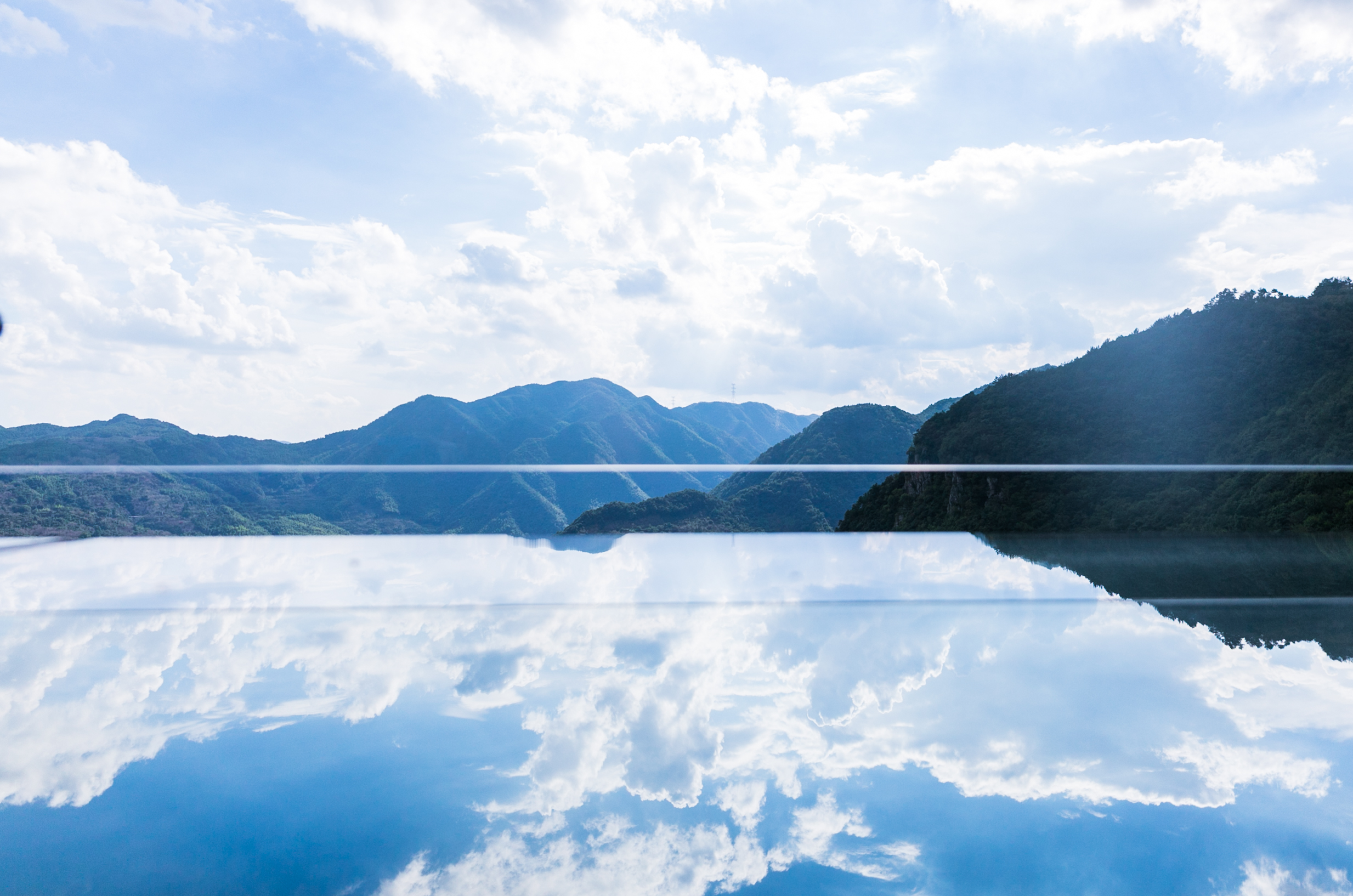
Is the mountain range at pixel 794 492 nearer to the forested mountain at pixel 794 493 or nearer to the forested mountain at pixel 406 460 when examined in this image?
the forested mountain at pixel 794 493

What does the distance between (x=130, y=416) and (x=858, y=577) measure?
7467 centimetres

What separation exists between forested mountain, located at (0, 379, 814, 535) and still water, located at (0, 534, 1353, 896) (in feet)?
12.3

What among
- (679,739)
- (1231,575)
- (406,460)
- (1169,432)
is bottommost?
(679,739)

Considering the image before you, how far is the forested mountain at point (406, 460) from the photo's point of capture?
58.4 feet

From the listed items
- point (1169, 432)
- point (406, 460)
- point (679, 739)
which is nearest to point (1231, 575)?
point (679, 739)

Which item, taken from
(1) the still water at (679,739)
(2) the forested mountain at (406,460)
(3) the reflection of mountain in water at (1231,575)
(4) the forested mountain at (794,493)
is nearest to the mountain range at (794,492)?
(4) the forested mountain at (794,493)

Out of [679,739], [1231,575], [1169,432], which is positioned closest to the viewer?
[679,739]

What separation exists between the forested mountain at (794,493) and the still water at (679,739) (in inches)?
106

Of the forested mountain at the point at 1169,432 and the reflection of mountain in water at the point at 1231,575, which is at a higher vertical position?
the forested mountain at the point at 1169,432

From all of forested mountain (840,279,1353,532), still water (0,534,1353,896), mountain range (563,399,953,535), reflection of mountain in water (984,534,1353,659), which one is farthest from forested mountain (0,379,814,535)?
forested mountain (840,279,1353,532)

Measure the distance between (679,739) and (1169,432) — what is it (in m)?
28.1

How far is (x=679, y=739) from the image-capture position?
78.0 inches

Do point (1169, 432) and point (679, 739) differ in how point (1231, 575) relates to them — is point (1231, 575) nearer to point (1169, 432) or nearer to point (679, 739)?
point (679, 739)

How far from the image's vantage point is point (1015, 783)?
68.9 inches
